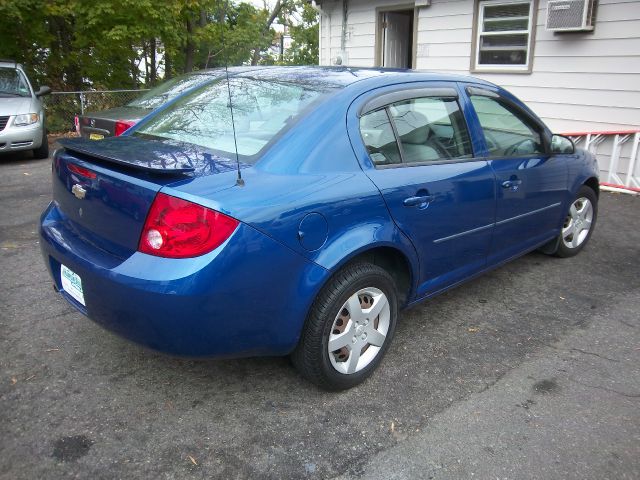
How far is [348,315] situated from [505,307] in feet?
5.41

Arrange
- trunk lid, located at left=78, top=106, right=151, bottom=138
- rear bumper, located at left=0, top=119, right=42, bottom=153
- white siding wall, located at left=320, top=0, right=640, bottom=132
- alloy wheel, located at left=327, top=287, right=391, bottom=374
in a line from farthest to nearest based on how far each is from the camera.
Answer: rear bumper, located at left=0, top=119, right=42, bottom=153
white siding wall, located at left=320, top=0, right=640, bottom=132
trunk lid, located at left=78, top=106, right=151, bottom=138
alloy wheel, located at left=327, top=287, right=391, bottom=374

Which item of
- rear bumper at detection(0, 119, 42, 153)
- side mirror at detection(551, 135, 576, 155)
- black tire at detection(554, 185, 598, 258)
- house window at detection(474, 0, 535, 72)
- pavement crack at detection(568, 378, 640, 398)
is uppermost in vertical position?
house window at detection(474, 0, 535, 72)

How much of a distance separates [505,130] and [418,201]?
1.37 meters

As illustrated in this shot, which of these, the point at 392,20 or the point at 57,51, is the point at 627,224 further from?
the point at 57,51

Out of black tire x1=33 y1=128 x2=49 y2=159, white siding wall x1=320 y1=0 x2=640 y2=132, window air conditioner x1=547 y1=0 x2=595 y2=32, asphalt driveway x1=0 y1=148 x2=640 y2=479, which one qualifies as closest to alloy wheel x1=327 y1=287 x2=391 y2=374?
asphalt driveway x1=0 y1=148 x2=640 y2=479

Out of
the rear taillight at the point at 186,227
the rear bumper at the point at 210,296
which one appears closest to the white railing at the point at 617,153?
the rear bumper at the point at 210,296

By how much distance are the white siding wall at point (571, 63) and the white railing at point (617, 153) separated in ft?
0.45

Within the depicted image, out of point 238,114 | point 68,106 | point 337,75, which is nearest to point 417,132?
point 337,75

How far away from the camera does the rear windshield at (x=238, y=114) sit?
284cm

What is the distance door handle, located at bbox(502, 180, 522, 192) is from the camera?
367 cm

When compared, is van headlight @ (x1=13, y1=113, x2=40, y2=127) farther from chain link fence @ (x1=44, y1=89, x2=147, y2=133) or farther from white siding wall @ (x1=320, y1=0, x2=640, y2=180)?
white siding wall @ (x1=320, y1=0, x2=640, y2=180)

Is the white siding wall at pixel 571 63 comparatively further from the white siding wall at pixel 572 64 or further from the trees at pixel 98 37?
the trees at pixel 98 37

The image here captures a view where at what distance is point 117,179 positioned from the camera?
2518 mm

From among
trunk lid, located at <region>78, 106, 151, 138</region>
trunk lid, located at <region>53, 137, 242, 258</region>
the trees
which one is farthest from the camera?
the trees
